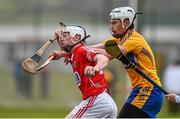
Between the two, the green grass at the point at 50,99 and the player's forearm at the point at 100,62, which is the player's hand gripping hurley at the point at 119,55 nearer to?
the player's forearm at the point at 100,62

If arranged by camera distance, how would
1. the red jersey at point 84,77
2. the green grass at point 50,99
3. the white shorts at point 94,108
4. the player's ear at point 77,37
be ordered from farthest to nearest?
the green grass at point 50,99
the player's ear at point 77,37
the white shorts at point 94,108
the red jersey at point 84,77

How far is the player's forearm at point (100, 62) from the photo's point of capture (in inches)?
429

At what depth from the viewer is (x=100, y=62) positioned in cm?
1105

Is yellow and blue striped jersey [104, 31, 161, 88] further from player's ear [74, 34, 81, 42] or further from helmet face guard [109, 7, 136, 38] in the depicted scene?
player's ear [74, 34, 81, 42]

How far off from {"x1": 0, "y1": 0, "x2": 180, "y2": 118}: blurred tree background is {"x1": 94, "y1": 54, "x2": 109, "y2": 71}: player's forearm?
39.8ft

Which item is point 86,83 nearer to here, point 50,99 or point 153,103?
point 153,103

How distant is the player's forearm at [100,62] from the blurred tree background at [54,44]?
12.1 metres

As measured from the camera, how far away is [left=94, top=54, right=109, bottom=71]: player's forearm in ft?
35.8

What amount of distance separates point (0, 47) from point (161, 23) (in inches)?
175

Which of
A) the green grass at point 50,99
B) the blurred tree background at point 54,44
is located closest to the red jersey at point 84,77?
the green grass at point 50,99

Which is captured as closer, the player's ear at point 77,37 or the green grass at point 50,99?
the player's ear at point 77,37

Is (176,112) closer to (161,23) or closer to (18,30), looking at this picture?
(161,23)

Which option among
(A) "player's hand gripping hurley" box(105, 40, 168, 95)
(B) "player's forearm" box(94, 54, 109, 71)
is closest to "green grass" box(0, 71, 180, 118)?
(A) "player's hand gripping hurley" box(105, 40, 168, 95)

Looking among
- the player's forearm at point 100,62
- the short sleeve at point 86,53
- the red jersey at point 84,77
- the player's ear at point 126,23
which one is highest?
the player's ear at point 126,23
